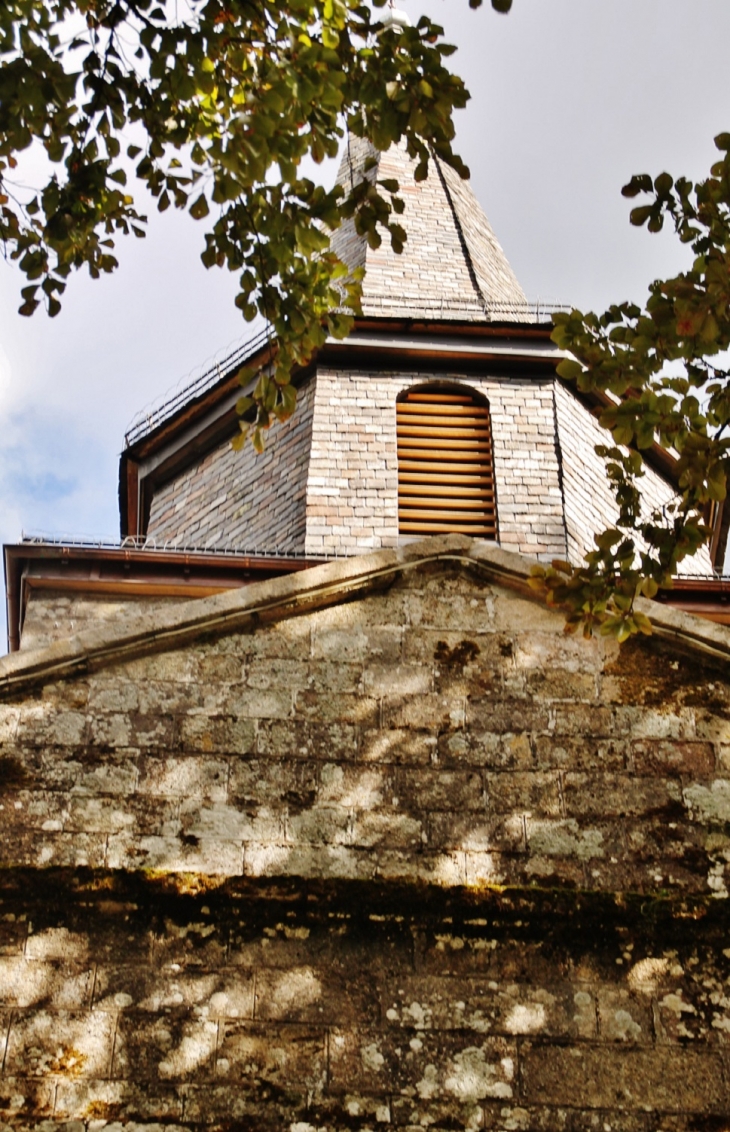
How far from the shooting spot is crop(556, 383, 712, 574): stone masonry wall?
531 inches

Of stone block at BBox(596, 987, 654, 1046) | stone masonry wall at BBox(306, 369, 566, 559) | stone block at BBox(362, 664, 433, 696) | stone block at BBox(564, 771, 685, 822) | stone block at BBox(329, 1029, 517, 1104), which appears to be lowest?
stone block at BBox(329, 1029, 517, 1104)

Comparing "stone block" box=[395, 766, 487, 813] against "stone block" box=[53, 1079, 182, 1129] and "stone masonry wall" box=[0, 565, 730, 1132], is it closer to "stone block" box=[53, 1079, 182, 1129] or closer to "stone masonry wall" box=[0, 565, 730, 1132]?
"stone masonry wall" box=[0, 565, 730, 1132]

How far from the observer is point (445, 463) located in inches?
556

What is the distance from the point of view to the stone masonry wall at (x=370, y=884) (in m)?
4.60

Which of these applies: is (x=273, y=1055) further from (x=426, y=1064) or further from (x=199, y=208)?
(x=199, y=208)

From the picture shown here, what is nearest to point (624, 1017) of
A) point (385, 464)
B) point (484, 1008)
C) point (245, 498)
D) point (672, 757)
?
point (484, 1008)

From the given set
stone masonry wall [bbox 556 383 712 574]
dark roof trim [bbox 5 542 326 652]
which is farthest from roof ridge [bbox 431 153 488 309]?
dark roof trim [bbox 5 542 326 652]

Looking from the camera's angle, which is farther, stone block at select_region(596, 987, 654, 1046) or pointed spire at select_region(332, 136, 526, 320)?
pointed spire at select_region(332, 136, 526, 320)

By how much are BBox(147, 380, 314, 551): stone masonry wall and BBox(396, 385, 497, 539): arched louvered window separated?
1110 millimetres

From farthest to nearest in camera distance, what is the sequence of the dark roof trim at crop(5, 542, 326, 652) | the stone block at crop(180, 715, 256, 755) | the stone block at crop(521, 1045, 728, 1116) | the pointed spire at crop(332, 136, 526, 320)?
the pointed spire at crop(332, 136, 526, 320) < the dark roof trim at crop(5, 542, 326, 652) < the stone block at crop(180, 715, 256, 755) < the stone block at crop(521, 1045, 728, 1116)

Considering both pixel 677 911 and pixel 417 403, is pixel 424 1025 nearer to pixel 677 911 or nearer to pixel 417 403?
pixel 677 911

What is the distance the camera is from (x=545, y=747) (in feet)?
18.1

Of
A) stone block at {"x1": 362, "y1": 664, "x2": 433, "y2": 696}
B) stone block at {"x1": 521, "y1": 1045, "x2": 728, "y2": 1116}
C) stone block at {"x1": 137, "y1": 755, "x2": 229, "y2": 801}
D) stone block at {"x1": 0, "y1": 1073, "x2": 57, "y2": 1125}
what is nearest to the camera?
stone block at {"x1": 0, "y1": 1073, "x2": 57, "y2": 1125}

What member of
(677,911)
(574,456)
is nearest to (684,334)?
(677,911)
